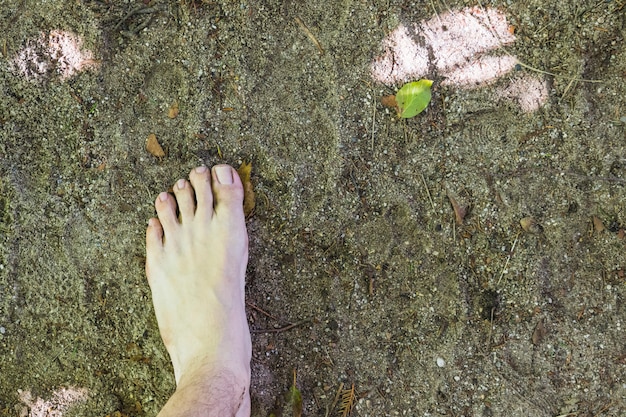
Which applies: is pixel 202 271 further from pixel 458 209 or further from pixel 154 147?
pixel 458 209

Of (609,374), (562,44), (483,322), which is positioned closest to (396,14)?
(562,44)

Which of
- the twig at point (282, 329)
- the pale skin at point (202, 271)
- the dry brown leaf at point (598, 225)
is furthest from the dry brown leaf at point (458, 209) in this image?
the pale skin at point (202, 271)

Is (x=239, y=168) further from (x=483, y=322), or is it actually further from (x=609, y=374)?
(x=609, y=374)

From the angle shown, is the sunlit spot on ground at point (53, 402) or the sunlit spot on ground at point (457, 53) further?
the sunlit spot on ground at point (53, 402)

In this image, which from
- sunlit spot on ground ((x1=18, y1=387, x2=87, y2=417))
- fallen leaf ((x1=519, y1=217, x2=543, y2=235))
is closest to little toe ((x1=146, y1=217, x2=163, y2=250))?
sunlit spot on ground ((x1=18, y1=387, x2=87, y2=417))

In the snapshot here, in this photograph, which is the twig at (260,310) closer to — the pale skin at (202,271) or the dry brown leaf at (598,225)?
the pale skin at (202,271)

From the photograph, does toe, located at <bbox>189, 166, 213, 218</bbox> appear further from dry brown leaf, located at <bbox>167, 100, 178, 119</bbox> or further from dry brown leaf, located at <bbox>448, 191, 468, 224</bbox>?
dry brown leaf, located at <bbox>448, 191, 468, 224</bbox>

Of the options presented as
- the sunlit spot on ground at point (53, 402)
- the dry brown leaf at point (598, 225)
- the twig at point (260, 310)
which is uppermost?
the twig at point (260, 310)
